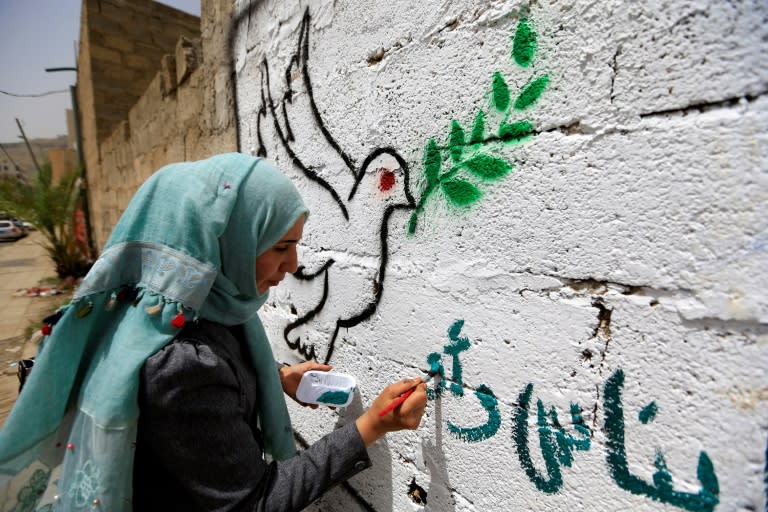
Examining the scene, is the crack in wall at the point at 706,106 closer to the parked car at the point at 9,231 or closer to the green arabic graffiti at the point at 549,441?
the green arabic graffiti at the point at 549,441

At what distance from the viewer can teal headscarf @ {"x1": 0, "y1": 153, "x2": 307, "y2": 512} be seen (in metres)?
0.89

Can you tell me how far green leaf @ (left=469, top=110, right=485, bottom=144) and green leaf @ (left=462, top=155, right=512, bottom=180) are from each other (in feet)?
0.14

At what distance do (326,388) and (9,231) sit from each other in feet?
81.6

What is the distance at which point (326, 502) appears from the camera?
1.70 meters

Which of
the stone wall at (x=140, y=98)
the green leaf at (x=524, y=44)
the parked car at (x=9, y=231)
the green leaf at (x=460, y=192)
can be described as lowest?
the parked car at (x=9, y=231)

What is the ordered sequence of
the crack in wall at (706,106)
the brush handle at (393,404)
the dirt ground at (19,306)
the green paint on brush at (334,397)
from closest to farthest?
1. the crack in wall at (706,106)
2. the brush handle at (393,404)
3. the green paint on brush at (334,397)
4. the dirt ground at (19,306)

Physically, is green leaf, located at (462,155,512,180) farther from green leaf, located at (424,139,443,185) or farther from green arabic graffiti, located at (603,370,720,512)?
green arabic graffiti, located at (603,370,720,512)

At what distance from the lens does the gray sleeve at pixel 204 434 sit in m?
0.87

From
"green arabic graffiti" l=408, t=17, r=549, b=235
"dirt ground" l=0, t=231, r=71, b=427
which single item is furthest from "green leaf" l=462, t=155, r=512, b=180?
"dirt ground" l=0, t=231, r=71, b=427

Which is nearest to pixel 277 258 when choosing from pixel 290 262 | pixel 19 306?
pixel 290 262

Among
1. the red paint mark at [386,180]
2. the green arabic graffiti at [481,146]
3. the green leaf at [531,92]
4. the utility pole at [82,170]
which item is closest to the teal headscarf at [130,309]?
the red paint mark at [386,180]

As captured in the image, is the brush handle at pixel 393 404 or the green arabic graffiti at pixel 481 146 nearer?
the green arabic graffiti at pixel 481 146

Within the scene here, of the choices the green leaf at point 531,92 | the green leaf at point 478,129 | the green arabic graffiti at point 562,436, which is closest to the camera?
the green arabic graffiti at point 562,436

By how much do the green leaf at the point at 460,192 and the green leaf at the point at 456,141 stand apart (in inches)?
2.4
